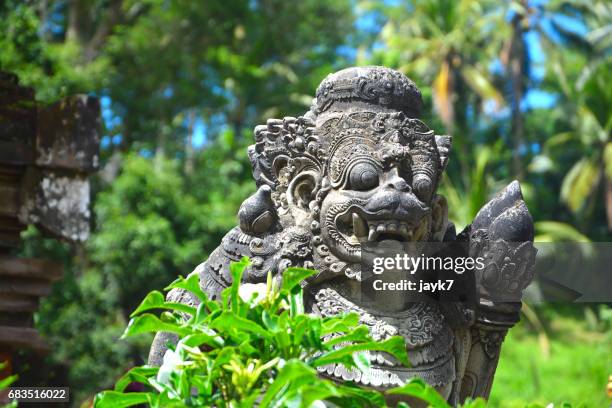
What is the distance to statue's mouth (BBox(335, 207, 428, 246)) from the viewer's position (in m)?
5.42

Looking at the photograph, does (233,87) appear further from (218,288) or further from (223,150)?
(218,288)

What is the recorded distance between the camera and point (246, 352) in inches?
170

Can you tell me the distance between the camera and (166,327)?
4.42m

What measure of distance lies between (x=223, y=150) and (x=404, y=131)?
16.7 meters

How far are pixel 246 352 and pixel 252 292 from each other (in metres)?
0.37

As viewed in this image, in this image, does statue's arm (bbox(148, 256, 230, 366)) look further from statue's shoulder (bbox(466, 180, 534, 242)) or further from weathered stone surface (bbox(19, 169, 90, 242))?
weathered stone surface (bbox(19, 169, 90, 242))

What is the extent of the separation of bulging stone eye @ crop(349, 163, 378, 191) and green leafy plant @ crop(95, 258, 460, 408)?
1018 mm

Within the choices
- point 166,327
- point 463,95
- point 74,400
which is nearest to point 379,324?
point 166,327

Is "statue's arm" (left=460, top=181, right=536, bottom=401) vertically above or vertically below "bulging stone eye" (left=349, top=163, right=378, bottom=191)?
below

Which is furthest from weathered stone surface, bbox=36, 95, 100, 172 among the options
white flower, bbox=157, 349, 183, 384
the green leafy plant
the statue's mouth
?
white flower, bbox=157, 349, 183, 384

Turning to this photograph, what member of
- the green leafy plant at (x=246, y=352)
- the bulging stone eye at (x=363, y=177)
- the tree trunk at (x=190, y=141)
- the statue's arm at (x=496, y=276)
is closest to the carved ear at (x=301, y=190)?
the bulging stone eye at (x=363, y=177)

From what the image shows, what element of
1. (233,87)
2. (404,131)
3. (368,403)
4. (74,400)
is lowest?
(74,400)

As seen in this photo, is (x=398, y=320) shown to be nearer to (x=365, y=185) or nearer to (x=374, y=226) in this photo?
(x=374, y=226)

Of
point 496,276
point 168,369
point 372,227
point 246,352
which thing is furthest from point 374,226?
point 168,369
